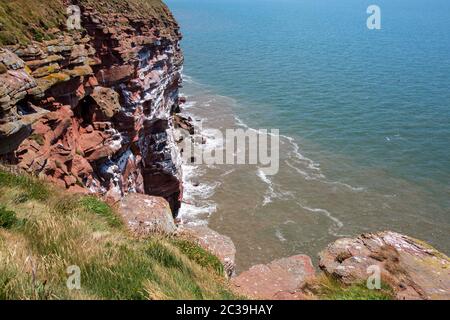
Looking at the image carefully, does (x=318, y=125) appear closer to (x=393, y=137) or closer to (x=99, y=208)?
(x=393, y=137)

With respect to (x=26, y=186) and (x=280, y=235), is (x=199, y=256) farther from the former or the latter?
(x=280, y=235)

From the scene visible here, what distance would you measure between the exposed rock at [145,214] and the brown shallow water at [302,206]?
21740 mm

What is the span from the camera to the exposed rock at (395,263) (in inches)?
390

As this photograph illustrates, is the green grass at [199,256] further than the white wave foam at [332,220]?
No

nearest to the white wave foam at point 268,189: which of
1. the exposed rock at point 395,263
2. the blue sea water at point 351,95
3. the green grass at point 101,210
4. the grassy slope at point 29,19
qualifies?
the blue sea water at point 351,95

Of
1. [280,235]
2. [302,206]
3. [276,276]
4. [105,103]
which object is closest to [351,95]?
[302,206]

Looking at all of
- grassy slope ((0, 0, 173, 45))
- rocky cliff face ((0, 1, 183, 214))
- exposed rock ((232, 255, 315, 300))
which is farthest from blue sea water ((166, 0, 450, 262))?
grassy slope ((0, 0, 173, 45))

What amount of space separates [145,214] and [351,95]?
75958 millimetres

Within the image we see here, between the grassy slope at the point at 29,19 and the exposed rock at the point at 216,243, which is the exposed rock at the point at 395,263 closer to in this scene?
the exposed rock at the point at 216,243

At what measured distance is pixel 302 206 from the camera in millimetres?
47531

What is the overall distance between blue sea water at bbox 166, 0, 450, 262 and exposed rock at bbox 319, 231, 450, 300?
109 ft

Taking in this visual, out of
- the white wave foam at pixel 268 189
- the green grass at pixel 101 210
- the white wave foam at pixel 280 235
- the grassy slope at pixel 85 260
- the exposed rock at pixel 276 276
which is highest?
the grassy slope at pixel 85 260

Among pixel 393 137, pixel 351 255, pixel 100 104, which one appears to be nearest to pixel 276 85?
pixel 393 137

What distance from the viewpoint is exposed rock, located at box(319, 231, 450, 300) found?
9.91 m
